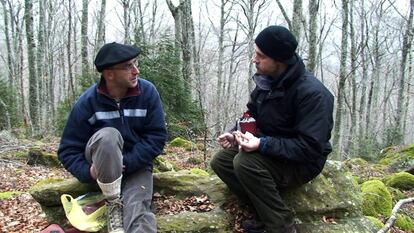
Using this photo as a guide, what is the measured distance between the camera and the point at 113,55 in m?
3.42

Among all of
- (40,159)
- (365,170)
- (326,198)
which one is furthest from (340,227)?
(365,170)

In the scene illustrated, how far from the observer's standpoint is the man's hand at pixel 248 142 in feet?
10.7

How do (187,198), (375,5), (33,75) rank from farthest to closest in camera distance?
(375,5) → (33,75) → (187,198)

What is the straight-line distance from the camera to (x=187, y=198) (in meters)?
4.11

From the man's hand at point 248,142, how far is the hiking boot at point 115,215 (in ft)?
3.68

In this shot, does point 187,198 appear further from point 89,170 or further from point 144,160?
point 89,170

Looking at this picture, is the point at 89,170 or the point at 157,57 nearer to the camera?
the point at 89,170

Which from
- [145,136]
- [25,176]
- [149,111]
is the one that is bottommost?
[25,176]

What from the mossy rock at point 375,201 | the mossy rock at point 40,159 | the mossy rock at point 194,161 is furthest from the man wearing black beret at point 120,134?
the mossy rock at point 194,161

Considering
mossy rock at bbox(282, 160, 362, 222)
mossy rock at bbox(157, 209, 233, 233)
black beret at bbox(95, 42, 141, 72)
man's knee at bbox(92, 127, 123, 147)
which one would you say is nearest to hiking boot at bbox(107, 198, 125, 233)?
mossy rock at bbox(157, 209, 233, 233)

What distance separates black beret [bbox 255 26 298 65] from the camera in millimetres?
3227

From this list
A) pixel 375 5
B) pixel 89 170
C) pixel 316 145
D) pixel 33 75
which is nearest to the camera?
pixel 316 145

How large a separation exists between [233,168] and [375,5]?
2541cm

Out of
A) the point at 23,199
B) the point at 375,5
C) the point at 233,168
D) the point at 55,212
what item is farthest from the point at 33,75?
the point at 375,5
